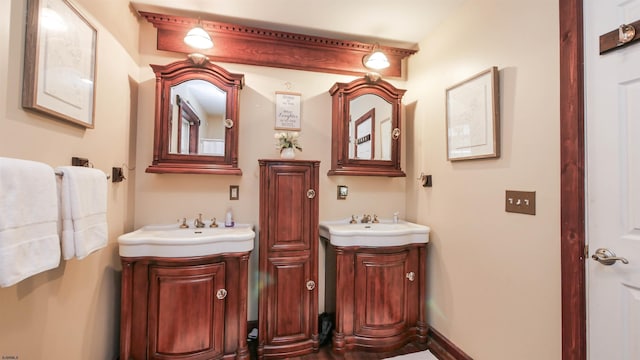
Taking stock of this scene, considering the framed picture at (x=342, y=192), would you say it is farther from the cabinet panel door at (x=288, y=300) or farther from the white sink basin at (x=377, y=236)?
the cabinet panel door at (x=288, y=300)

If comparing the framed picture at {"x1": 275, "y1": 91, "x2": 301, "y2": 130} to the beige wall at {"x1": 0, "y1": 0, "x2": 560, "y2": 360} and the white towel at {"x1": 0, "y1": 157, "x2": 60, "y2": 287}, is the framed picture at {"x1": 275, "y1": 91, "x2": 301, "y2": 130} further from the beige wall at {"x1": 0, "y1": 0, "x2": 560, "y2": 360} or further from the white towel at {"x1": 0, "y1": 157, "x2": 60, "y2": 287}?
the white towel at {"x1": 0, "y1": 157, "x2": 60, "y2": 287}

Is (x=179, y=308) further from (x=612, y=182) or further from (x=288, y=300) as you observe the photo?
(x=612, y=182)

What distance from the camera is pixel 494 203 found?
169 cm

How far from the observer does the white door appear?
1.08 meters

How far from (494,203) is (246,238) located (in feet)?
5.33

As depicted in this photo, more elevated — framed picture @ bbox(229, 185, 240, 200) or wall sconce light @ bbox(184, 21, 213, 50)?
wall sconce light @ bbox(184, 21, 213, 50)

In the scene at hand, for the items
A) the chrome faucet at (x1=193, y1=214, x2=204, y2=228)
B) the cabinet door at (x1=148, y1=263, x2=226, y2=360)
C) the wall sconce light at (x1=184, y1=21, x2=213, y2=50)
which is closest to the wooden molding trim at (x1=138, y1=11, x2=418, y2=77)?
the wall sconce light at (x1=184, y1=21, x2=213, y2=50)

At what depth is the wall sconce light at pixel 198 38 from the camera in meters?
1.99

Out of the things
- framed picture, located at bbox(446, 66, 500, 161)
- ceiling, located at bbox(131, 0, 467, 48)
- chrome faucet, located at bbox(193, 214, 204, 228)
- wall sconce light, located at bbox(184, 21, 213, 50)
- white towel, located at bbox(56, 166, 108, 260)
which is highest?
ceiling, located at bbox(131, 0, 467, 48)

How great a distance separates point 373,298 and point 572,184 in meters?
1.43

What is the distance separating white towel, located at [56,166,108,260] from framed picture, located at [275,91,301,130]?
1.39 m

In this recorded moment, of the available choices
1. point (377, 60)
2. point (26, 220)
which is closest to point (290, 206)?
point (26, 220)

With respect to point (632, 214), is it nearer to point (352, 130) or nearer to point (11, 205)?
point (352, 130)

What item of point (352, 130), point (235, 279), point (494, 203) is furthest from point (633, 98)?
point (235, 279)
